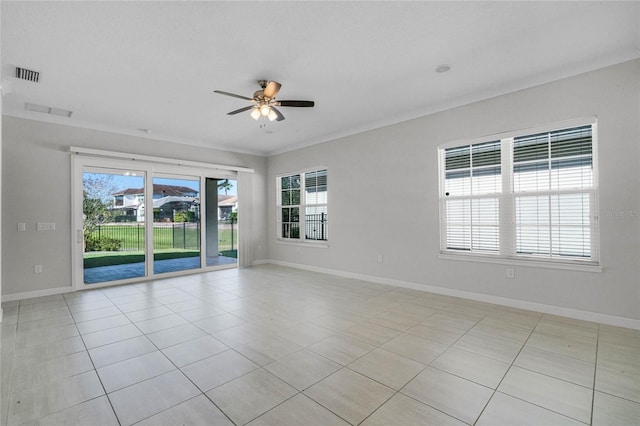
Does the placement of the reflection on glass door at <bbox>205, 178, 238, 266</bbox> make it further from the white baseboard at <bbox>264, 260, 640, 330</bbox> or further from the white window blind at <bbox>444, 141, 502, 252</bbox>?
Answer: the white window blind at <bbox>444, 141, 502, 252</bbox>

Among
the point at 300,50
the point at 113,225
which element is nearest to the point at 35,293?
the point at 113,225

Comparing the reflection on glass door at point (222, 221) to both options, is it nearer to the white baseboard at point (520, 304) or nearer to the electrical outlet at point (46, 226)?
the electrical outlet at point (46, 226)

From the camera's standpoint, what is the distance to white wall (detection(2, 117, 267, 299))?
14.3 feet

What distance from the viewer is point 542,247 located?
12.1 feet

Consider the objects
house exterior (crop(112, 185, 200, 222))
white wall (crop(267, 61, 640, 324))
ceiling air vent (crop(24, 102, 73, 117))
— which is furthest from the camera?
house exterior (crop(112, 185, 200, 222))

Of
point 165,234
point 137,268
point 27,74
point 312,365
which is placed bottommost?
point 312,365

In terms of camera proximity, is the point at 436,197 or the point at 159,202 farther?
the point at 159,202

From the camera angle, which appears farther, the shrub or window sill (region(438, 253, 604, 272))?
the shrub

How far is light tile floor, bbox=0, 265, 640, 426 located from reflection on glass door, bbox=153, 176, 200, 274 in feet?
6.53

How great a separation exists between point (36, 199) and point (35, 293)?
4.75 feet

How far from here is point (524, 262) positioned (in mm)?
3725

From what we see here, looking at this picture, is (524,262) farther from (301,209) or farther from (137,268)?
(137,268)

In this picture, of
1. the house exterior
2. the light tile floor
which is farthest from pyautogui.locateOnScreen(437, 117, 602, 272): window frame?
the house exterior

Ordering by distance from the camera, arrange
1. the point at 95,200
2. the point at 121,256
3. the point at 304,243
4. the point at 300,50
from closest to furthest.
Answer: the point at 300,50
the point at 95,200
the point at 121,256
the point at 304,243
